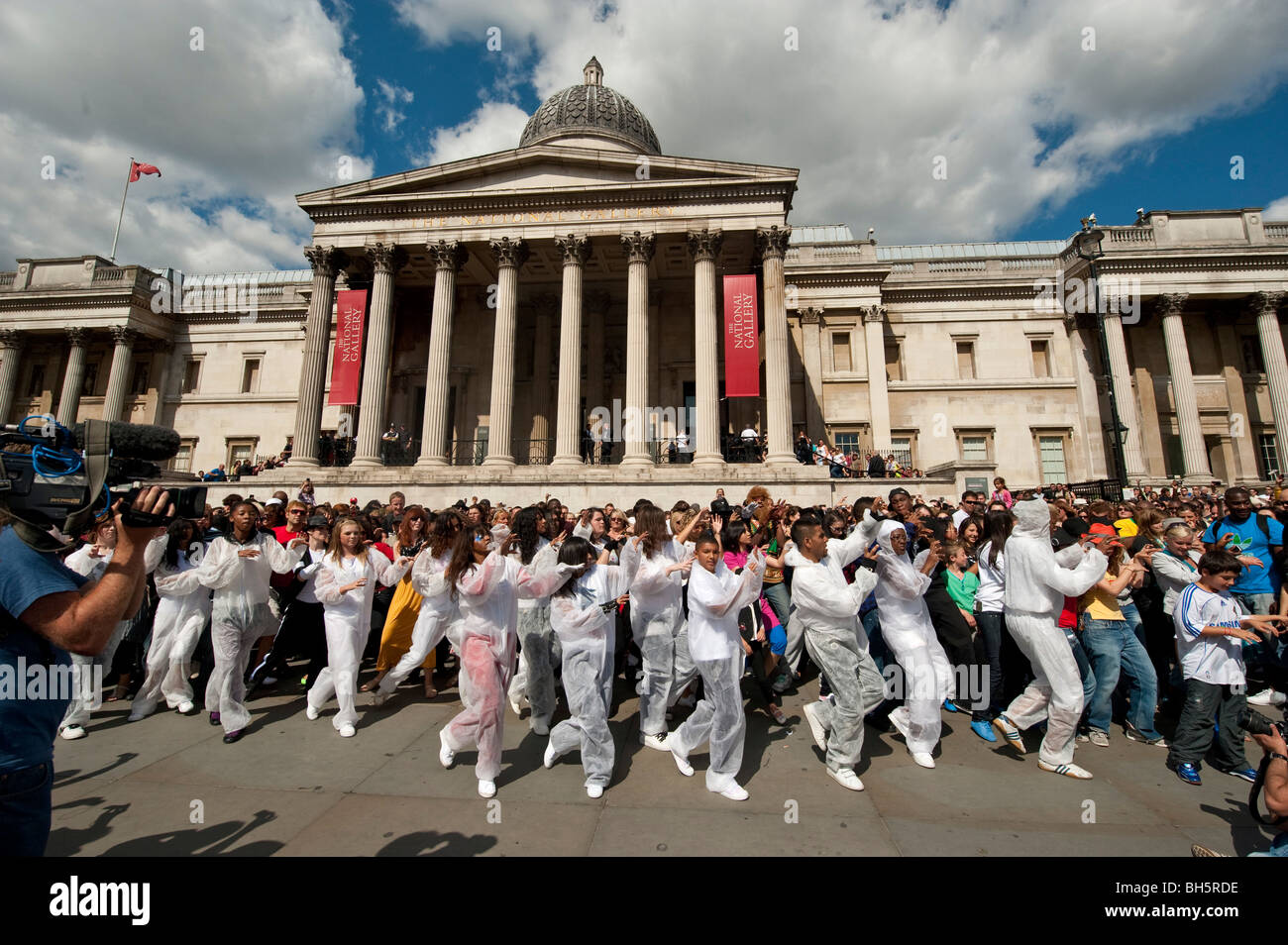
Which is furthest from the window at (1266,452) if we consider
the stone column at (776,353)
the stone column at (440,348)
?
the stone column at (440,348)

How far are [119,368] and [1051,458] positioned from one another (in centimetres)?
4660

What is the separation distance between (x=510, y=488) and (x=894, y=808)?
15.0m

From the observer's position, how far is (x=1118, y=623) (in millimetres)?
5074

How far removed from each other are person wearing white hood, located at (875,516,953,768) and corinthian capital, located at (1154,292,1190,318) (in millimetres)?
29303

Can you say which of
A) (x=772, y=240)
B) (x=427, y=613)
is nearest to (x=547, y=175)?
(x=772, y=240)

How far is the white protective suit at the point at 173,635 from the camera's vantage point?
5672 mm

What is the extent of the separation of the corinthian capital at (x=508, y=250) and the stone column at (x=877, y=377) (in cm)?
1596

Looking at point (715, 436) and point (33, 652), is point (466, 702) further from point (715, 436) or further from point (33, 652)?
point (715, 436)

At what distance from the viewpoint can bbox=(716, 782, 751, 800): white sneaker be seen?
3928 mm

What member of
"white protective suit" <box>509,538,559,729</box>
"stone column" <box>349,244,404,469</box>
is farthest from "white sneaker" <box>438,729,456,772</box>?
"stone column" <box>349,244,404,469</box>

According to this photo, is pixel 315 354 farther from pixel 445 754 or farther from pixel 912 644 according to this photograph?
pixel 912 644

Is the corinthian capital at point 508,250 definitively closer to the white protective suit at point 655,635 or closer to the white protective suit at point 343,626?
the white protective suit at point 343,626
